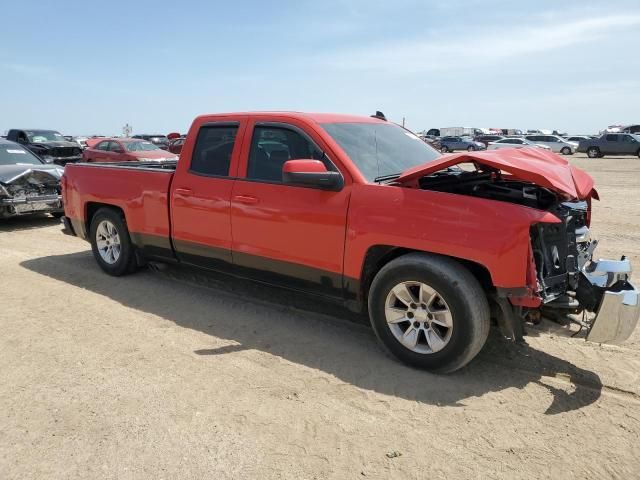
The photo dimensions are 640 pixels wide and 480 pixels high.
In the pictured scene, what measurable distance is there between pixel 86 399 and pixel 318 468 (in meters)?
1.64

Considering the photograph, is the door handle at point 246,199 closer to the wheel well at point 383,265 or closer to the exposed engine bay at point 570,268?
the wheel well at point 383,265

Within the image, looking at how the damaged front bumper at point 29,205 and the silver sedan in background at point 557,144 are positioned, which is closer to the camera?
the damaged front bumper at point 29,205

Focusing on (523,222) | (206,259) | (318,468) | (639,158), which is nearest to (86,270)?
(206,259)

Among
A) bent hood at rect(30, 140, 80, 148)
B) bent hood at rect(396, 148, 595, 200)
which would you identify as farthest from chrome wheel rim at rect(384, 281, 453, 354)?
bent hood at rect(30, 140, 80, 148)

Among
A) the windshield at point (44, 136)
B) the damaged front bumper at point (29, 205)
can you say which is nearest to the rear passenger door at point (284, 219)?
the damaged front bumper at point (29, 205)

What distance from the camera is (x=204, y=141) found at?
5008mm

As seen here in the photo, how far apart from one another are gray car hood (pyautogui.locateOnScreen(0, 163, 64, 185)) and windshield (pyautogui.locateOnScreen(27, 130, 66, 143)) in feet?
34.7

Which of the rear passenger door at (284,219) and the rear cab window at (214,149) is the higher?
the rear cab window at (214,149)

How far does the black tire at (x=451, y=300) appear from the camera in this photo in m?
3.41

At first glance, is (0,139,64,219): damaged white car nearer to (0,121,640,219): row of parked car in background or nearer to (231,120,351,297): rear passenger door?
(0,121,640,219): row of parked car in background

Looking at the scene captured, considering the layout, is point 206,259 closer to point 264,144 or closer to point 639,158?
point 264,144

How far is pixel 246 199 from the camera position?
449 centimetres

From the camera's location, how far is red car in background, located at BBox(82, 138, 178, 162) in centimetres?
1794

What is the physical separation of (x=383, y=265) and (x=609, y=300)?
5.01 feet
